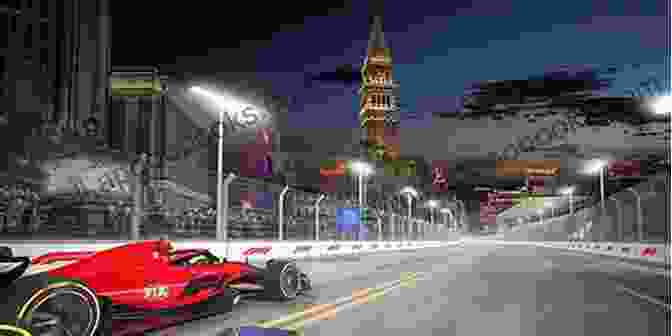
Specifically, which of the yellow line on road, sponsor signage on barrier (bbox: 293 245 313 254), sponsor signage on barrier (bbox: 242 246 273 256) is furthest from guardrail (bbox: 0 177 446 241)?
the yellow line on road

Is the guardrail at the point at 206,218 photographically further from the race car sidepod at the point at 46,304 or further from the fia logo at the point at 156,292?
the race car sidepod at the point at 46,304

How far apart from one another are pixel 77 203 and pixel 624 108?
63933mm

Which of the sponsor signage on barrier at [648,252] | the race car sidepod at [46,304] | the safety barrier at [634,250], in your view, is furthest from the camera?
the sponsor signage on barrier at [648,252]

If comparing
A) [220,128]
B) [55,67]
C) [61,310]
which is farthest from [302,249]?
[55,67]

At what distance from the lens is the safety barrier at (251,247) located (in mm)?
8672

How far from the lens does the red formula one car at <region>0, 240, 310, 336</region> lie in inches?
151

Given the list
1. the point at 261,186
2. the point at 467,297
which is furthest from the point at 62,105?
the point at 467,297

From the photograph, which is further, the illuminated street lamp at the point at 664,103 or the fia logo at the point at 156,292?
the illuminated street lamp at the point at 664,103

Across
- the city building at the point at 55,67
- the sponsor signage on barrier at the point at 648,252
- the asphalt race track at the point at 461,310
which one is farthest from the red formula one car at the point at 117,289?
the city building at the point at 55,67

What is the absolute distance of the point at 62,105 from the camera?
41531 millimetres

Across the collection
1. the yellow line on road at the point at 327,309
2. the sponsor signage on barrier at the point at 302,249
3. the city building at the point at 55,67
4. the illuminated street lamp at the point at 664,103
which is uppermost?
the city building at the point at 55,67

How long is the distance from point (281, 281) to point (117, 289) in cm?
269

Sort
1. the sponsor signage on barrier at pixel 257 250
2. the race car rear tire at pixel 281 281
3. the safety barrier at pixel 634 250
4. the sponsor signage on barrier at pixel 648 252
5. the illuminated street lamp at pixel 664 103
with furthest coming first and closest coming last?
1. the sponsor signage on barrier at pixel 648 252
2. the safety barrier at pixel 634 250
3. the illuminated street lamp at pixel 664 103
4. the sponsor signage on barrier at pixel 257 250
5. the race car rear tire at pixel 281 281

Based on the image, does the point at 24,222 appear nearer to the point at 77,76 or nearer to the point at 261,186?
the point at 261,186
